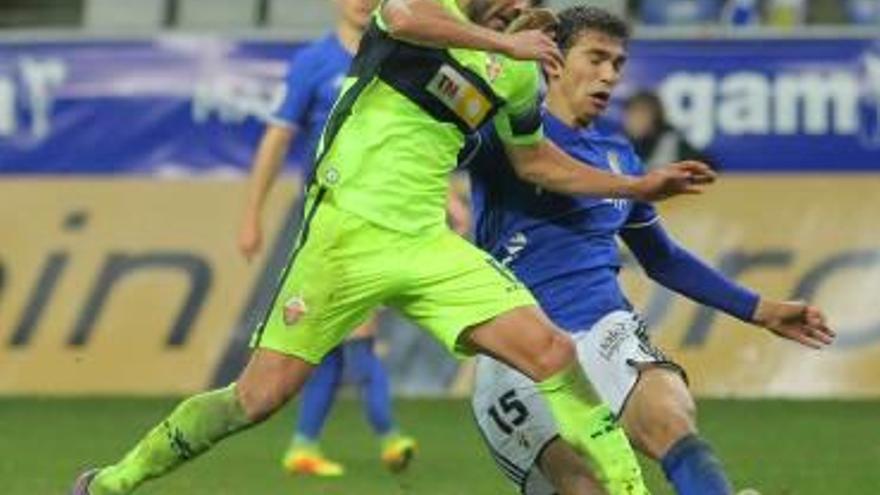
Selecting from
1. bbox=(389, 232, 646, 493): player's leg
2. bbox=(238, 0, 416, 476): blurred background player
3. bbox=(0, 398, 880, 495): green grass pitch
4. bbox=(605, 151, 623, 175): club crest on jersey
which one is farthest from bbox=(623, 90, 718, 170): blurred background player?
bbox=(389, 232, 646, 493): player's leg

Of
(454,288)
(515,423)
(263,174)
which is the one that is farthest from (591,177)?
(263,174)

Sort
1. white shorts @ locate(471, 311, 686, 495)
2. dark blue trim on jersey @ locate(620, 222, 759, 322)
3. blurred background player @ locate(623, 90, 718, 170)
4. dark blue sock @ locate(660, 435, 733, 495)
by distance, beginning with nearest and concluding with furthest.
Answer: dark blue sock @ locate(660, 435, 733, 495)
white shorts @ locate(471, 311, 686, 495)
dark blue trim on jersey @ locate(620, 222, 759, 322)
blurred background player @ locate(623, 90, 718, 170)

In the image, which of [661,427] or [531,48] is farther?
[661,427]

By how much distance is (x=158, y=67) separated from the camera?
16469 mm

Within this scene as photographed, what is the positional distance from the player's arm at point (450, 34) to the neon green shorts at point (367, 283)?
58 centimetres

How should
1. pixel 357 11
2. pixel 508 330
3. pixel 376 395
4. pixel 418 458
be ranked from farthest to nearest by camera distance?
pixel 418 458 → pixel 376 395 → pixel 357 11 → pixel 508 330

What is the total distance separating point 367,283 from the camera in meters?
7.99

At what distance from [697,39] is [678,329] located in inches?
70.6

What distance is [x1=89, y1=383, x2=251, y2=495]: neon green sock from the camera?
26.6ft

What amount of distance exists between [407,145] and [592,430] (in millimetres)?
1061

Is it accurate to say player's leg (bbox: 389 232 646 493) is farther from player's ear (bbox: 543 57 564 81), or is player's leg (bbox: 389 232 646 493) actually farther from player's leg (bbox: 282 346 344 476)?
player's leg (bbox: 282 346 344 476)

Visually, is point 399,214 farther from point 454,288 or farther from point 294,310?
point 294,310

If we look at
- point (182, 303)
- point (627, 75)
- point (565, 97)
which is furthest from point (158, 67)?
point (565, 97)

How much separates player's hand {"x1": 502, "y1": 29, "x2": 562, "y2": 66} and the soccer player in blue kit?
17 cm
